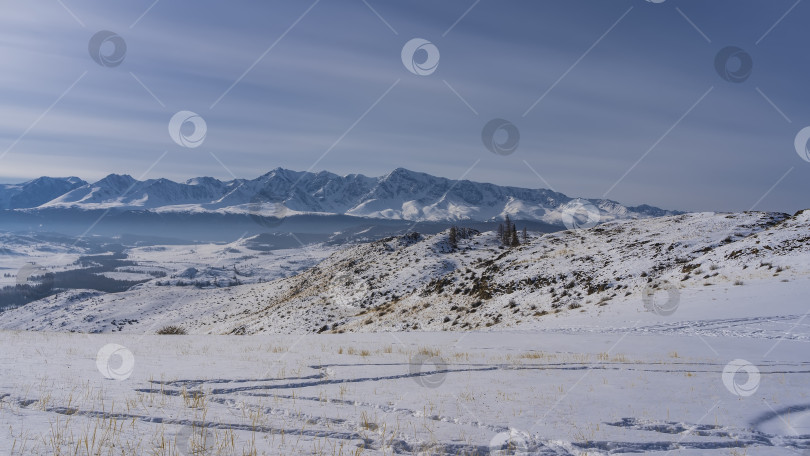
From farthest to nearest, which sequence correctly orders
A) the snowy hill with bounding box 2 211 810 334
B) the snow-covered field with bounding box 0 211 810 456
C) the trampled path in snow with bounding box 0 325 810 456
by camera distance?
1. the snowy hill with bounding box 2 211 810 334
2. the snow-covered field with bounding box 0 211 810 456
3. the trampled path in snow with bounding box 0 325 810 456

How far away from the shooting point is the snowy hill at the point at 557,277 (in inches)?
1292

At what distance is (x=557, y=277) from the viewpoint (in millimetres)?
44250

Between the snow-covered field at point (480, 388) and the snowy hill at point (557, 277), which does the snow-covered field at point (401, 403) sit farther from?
the snowy hill at point (557, 277)

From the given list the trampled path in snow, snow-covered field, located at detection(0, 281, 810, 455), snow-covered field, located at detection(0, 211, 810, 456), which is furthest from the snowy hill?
the trampled path in snow

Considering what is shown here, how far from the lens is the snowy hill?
32812 mm

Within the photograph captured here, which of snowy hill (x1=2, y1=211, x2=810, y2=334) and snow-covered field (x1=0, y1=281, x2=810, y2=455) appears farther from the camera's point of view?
snowy hill (x1=2, y1=211, x2=810, y2=334)

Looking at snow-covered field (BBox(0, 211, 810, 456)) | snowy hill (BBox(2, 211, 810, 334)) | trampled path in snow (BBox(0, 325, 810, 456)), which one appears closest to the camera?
trampled path in snow (BBox(0, 325, 810, 456))

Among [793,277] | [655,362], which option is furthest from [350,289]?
[655,362]

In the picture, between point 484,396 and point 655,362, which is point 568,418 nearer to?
point 484,396

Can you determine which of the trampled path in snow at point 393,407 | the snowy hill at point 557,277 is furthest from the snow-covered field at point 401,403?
the snowy hill at point 557,277

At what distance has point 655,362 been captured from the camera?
1424cm

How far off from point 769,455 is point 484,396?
15.1 ft

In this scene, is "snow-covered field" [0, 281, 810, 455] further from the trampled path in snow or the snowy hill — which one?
the snowy hill

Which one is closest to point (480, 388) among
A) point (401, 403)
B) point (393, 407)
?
point (401, 403)
